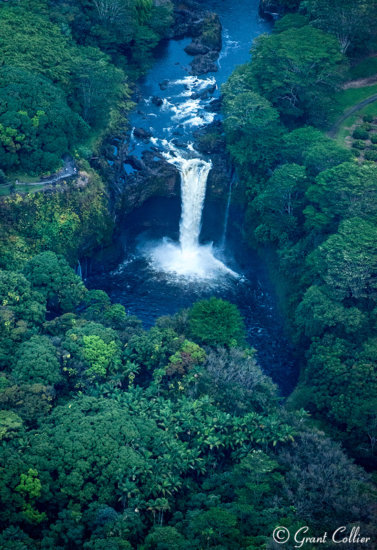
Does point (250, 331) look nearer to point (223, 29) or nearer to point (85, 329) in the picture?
point (85, 329)

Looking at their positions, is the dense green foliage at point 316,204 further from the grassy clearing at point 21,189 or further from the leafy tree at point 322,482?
the grassy clearing at point 21,189

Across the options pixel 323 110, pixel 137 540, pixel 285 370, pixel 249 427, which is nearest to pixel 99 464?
pixel 137 540

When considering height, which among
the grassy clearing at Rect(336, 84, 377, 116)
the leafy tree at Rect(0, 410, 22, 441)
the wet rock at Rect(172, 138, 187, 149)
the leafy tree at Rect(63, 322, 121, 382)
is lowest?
the leafy tree at Rect(0, 410, 22, 441)

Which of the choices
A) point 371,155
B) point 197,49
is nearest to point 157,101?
point 197,49

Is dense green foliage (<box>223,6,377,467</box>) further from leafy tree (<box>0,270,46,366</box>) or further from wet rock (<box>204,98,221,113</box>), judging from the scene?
leafy tree (<box>0,270,46,366</box>)

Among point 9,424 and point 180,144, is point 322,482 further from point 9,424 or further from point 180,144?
point 180,144

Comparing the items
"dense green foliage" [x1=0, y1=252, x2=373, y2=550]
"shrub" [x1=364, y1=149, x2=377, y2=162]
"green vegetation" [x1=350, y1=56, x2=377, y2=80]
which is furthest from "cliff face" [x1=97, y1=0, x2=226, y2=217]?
"green vegetation" [x1=350, y1=56, x2=377, y2=80]
